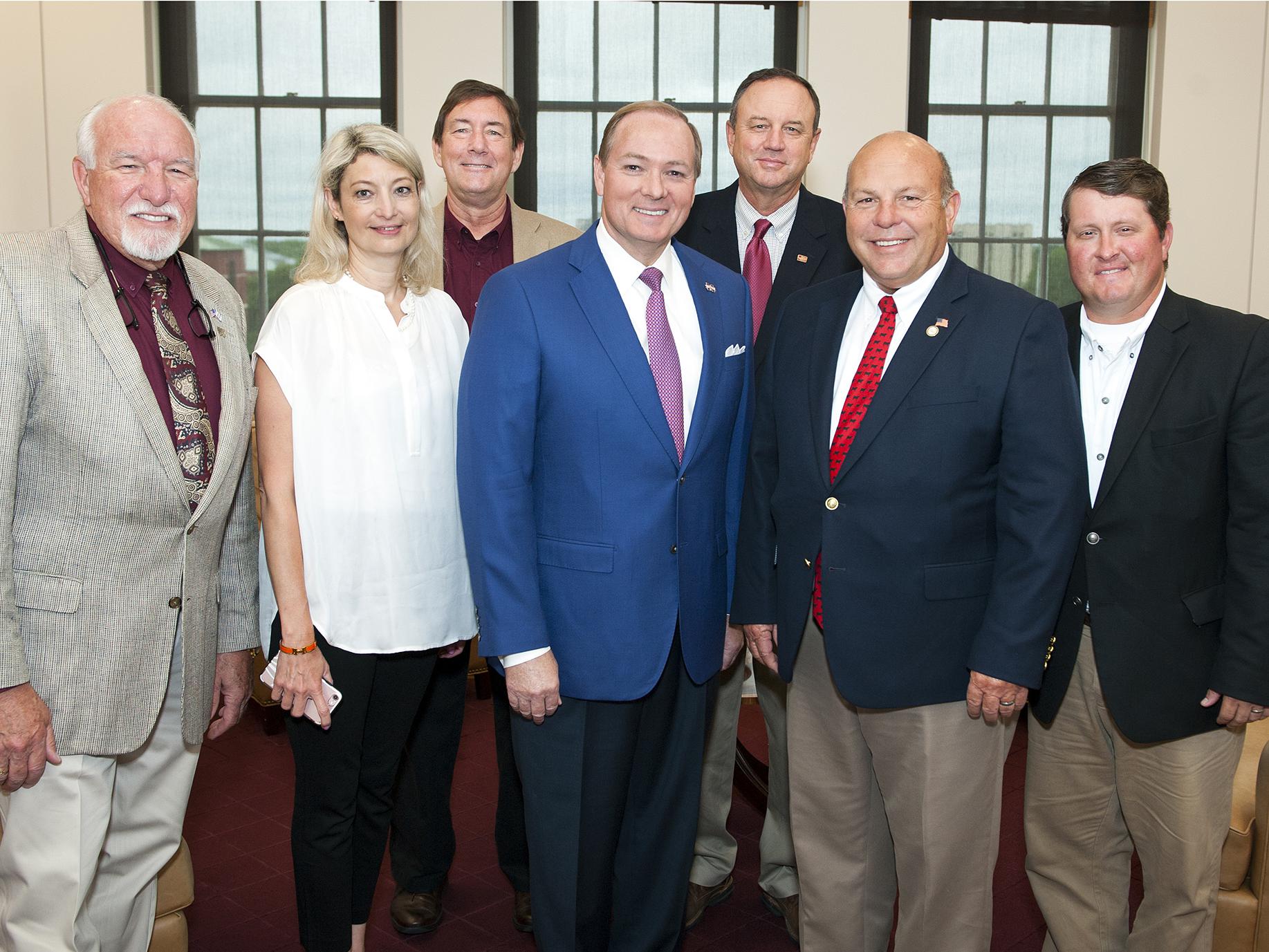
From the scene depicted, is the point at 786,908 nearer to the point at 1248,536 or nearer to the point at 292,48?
the point at 1248,536

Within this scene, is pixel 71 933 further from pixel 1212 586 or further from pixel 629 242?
pixel 1212 586

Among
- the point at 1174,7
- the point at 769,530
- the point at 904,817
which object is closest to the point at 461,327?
the point at 769,530

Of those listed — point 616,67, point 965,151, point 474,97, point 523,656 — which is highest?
point 616,67

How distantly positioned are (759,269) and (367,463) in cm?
131

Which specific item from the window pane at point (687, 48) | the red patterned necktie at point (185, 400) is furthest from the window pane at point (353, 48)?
the red patterned necktie at point (185, 400)

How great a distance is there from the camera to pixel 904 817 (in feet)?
7.52

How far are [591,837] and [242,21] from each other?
5.00 m

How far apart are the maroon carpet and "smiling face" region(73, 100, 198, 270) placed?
192cm

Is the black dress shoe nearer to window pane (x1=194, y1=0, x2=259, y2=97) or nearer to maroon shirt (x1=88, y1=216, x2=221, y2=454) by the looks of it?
maroon shirt (x1=88, y1=216, x2=221, y2=454)

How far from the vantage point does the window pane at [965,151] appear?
5.86 meters

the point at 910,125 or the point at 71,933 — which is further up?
the point at 910,125

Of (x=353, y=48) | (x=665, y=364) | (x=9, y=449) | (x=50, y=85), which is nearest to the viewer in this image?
(x=9, y=449)

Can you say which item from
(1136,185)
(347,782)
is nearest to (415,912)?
(347,782)

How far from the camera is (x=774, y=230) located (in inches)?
122
